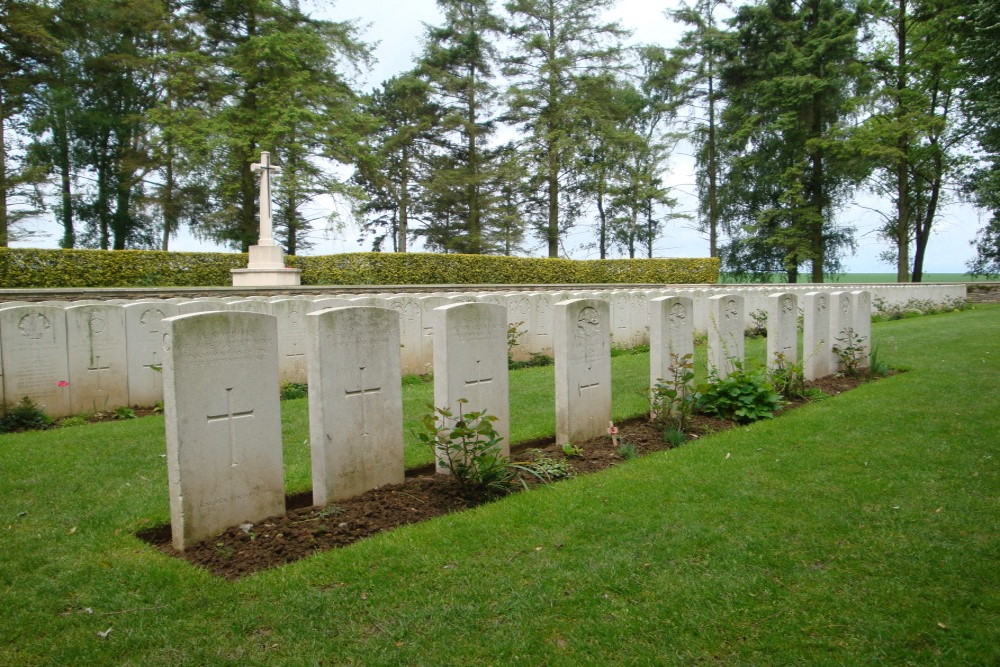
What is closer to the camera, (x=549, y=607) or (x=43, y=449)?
(x=549, y=607)

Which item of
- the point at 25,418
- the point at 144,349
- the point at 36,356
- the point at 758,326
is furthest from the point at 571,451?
the point at 758,326

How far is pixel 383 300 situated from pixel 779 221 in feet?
83.8

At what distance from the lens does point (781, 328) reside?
7.14m

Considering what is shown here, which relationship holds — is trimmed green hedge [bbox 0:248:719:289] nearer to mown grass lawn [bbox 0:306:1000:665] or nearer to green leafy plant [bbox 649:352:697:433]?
mown grass lawn [bbox 0:306:1000:665]

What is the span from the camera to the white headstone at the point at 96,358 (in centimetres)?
679

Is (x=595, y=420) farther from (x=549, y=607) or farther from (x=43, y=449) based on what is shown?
(x=43, y=449)

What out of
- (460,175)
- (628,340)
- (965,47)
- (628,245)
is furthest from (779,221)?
(965,47)

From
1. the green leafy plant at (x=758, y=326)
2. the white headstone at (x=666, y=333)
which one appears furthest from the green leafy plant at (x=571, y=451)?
the green leafy plant at (x=758, y=326)

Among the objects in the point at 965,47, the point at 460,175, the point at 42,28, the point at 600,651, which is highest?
the point at 42,28

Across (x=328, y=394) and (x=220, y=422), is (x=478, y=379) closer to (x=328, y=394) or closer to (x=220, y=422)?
(x=328, y=394)

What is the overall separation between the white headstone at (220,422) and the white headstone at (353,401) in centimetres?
25

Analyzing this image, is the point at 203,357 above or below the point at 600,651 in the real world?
above

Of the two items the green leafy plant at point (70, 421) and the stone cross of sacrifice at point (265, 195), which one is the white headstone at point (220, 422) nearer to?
the green leafy plant at point (70, 421)

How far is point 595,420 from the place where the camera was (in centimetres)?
532
